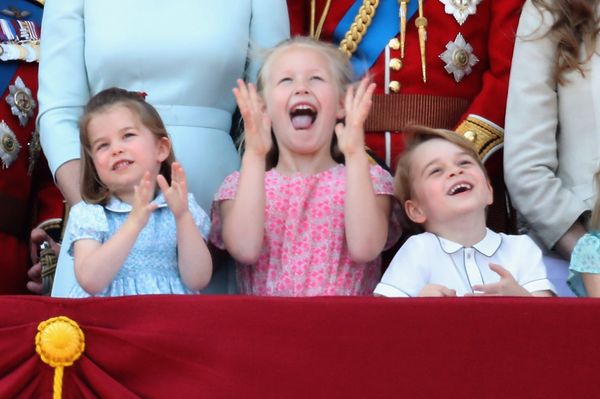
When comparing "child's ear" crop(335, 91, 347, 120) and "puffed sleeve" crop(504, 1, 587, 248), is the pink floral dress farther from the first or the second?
"puffed sleeve" crop(504, 1, 587, 248)

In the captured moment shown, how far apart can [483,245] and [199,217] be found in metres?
0.53

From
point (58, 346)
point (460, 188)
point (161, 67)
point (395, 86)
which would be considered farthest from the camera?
point (395, 86)

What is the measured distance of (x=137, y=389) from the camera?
171 centimetres

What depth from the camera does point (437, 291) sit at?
1986 mm

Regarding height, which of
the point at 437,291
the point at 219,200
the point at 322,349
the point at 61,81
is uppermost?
the point at 61,81

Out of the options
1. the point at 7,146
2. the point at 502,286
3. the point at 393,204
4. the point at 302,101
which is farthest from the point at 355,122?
the point at 7,146

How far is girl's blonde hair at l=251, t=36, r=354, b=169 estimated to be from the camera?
7.77ft

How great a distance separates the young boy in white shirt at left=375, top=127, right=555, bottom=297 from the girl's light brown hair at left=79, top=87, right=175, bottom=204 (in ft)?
1.53

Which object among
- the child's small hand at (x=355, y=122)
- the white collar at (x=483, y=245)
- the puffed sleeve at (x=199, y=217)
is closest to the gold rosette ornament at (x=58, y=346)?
the puffed sleeve at (x=199, y=217)

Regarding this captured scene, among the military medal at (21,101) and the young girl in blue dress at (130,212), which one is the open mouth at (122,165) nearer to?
the young girl in blue dress at (130,212)

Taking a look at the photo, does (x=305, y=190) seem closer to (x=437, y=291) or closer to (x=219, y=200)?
(x=219, y=200)

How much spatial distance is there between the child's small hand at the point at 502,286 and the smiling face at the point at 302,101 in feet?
1.57

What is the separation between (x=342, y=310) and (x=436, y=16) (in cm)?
110

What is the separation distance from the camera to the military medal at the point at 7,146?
8.84ft
